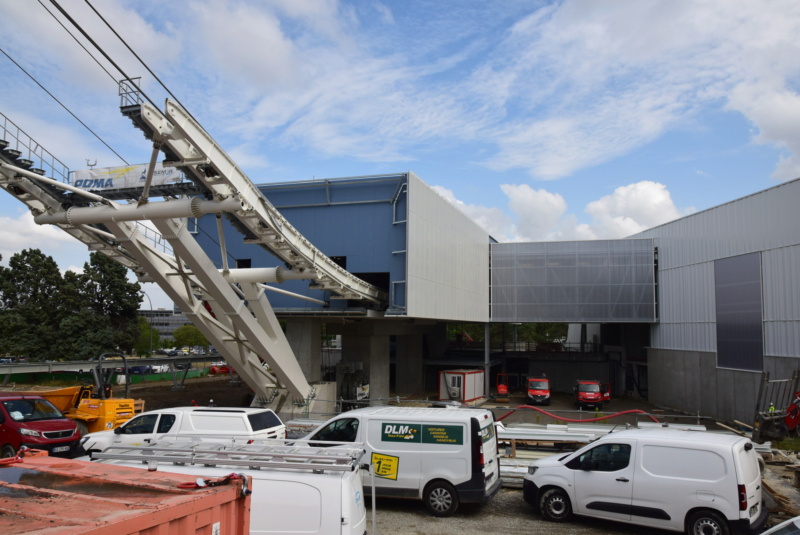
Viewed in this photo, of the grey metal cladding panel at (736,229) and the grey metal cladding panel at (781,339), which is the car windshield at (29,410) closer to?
the grey metal cladding panel at (781,339)

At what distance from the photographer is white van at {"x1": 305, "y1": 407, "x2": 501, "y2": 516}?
10.2 metres

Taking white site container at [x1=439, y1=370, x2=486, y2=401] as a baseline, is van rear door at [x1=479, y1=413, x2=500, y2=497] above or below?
above

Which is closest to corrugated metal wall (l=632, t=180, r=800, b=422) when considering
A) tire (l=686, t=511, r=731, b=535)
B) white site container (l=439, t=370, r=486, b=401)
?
white site container (l=439, t=370, r=486, b=401)

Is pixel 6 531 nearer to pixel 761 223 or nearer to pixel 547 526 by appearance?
pixel 547 526

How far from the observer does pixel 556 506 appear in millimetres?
10070

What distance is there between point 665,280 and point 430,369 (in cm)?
1754

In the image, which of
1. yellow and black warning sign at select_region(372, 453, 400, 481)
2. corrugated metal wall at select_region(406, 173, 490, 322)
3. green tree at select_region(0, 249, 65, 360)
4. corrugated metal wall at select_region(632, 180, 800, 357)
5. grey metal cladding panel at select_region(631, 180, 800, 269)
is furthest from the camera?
green tree at select_region(0, 249, 65, 360)

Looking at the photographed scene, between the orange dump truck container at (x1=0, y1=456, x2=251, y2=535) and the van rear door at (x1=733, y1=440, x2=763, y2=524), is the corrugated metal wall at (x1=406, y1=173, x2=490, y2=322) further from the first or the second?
the orange dump truck container at (x1=0, y1=456, x2=251, y2=535)

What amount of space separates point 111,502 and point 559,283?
32440 millimetres

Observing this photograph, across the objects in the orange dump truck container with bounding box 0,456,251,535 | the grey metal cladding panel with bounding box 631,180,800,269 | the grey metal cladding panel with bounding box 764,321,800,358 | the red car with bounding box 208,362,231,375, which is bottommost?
the red car with bounding box 208,362,231,375

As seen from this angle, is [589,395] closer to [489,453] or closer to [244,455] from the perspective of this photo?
[489,453]

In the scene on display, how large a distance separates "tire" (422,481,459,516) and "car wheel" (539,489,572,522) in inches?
59.4

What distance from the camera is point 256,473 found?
7.11m

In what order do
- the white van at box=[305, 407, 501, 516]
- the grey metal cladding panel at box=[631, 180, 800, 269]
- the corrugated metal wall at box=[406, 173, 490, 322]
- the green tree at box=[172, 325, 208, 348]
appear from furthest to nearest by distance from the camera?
the green tree at box=[172, 325, 208, 348] → the corrugated metal wall at box=[406, 173, 490, 322] → the grey metal cladding panel at box=[631, 180, 800, 269] → the white van at box=[305, 407, 501, 516]
